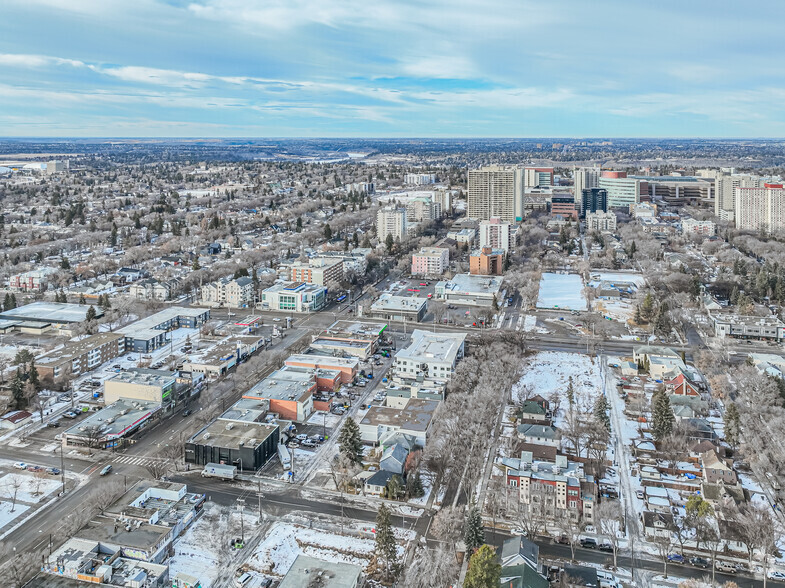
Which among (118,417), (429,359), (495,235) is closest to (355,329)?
(429,359)

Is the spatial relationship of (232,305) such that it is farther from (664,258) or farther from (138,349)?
(664,258)

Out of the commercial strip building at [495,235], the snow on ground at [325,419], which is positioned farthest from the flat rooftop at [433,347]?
the commercial strip building at [495,235]

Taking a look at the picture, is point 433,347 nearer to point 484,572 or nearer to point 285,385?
point 285,385

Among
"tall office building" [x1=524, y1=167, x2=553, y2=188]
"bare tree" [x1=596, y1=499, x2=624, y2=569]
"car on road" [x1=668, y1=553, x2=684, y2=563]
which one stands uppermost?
"tall office building" [x1=524, y1=167, x2=553, y2=188]

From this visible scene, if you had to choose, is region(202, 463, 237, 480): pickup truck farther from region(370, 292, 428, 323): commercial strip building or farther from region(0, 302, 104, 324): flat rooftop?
region(0, 302, 104, 324): flat rooftop

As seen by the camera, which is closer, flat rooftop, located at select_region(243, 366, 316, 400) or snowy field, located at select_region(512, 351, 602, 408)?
flat rooftop, located at select_region(243, 366, 316, 400)

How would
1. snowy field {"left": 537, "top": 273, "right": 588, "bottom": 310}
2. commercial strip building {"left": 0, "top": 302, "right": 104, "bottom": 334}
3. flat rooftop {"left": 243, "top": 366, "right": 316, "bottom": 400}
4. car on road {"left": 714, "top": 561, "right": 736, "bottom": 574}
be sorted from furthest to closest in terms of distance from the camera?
snowy field {"left": 537, "top": 273, "right": 588, "bottom": 310}
commercial strip building {"left": 0, "top": 302, "right": 104, "bottom": 334}
flat rooftop {"left": 243, "top": 366, "right": 316, "bottom": 400}
car on road {"left": 714, "top": 561, "right": 736, "bottom": 574}

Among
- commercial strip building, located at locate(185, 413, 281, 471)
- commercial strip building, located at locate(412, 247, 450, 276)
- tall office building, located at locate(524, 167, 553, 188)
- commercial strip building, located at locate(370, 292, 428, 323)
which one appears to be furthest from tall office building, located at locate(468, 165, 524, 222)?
commercial strip building, located at locate(185, 413, 281, 471)

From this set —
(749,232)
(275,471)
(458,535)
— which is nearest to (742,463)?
(458,535)
